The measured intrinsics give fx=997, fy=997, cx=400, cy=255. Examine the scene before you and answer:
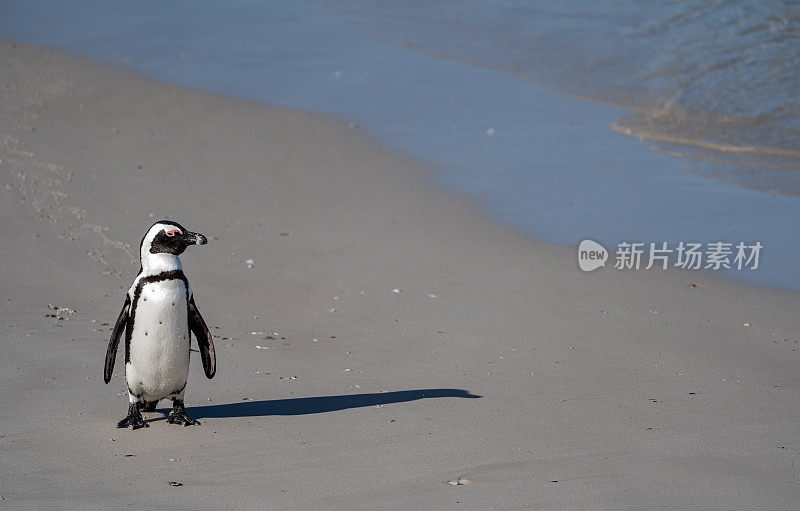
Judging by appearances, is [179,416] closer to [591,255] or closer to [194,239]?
[194,239]

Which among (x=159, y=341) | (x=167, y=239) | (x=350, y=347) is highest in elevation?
(x=167, y=239)

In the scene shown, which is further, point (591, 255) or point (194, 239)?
point (591, 255)

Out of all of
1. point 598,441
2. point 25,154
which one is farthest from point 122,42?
point 598,441

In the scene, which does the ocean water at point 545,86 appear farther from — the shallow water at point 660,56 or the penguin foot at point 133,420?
the penguin foot at point 133,420

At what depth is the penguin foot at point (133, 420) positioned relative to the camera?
3988 mm

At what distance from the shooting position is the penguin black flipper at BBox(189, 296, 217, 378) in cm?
410

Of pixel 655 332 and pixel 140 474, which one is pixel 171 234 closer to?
pixel 140 474

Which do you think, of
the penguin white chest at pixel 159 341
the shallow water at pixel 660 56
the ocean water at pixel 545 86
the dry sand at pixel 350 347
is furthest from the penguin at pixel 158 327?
the shallow water at pixel 660 56

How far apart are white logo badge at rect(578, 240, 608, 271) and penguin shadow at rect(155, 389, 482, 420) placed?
2.21m

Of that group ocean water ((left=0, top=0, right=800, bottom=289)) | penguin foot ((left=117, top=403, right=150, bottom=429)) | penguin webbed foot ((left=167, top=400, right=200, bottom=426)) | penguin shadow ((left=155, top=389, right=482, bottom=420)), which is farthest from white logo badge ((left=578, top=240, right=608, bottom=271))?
penguin foot ((left=117, top=403, right=150, bottom=429))

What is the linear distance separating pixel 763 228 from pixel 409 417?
13.6 feet

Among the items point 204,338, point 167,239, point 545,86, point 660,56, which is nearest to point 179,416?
point 204,338

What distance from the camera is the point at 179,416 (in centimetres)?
407

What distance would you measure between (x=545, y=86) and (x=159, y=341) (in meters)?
7.93
